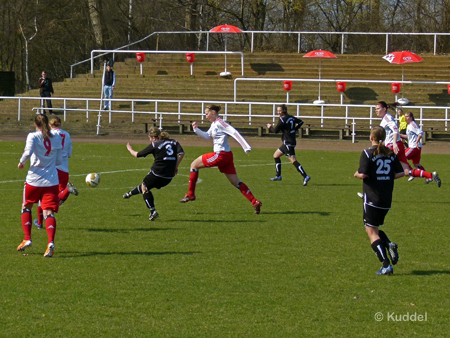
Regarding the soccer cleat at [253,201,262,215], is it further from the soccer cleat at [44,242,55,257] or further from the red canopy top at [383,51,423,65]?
the red canopy top at [383,51,423,65]

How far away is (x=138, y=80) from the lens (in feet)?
120

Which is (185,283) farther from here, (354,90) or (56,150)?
(354,90)

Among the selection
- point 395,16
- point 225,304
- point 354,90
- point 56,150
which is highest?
point 395,16

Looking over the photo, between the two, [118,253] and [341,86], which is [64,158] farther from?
[341,86]

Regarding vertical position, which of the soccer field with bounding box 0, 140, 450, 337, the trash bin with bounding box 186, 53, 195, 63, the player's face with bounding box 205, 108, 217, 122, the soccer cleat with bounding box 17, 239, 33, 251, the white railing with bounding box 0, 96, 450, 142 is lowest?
the soccer field with bounding box 0, 140, 450, 337

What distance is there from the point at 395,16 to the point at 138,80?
773 inches

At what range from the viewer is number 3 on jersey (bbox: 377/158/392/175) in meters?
7.54

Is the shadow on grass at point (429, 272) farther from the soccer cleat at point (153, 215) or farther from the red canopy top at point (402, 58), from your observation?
the red canopy top at point (402, 58)

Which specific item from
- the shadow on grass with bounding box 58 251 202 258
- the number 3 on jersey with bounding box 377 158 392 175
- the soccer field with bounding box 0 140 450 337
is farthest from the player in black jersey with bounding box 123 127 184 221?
the number 3 on jersey with bounding box 377 158 392 175

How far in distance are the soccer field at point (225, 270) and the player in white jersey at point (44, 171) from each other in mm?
489

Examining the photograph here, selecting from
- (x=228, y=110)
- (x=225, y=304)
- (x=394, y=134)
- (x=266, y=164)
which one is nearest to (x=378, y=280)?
(x=225, y=304)

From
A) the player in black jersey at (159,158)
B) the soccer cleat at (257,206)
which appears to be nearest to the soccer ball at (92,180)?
the player in black jersey at (159,158)

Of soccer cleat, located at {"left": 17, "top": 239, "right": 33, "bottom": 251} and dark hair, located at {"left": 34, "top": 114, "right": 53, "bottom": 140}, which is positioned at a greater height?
dark hair, located at {"left": 34, "top": 114, "right": 53, "bottom": 140}

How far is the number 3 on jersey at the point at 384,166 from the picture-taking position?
24.7 feet
